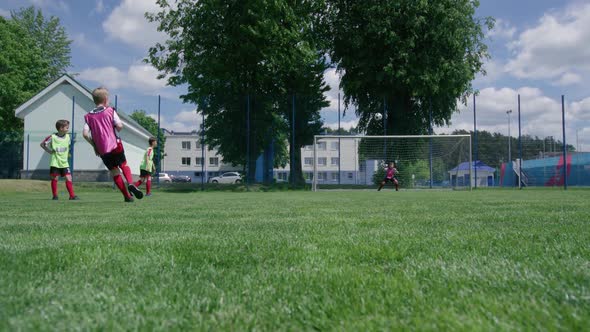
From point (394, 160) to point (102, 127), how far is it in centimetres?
1866

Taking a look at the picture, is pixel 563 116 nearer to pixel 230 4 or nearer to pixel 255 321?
pixel 230 4

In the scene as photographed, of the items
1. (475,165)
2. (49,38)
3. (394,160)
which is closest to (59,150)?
(394,160)

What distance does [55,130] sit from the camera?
32.0 m

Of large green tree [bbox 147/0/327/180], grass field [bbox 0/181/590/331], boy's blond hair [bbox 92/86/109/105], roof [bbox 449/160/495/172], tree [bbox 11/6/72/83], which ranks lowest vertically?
grass field [bbox 0/181/590/331]

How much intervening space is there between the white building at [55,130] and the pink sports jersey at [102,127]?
21.9 metres

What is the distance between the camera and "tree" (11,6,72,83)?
4825 centimetres

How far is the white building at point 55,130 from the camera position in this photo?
93.9 ft

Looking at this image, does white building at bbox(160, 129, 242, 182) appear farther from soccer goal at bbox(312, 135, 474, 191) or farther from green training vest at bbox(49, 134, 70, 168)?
green training vest at bbox(49, 134, 70, 168)

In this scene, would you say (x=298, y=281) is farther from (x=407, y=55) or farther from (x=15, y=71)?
(x=15, y=71)

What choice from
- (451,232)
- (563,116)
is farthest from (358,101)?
(451,232)

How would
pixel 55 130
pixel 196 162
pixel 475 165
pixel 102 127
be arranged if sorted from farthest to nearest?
pixel 55 130 → pixel 196 162 → pixel 475 165 → pixel 102 127

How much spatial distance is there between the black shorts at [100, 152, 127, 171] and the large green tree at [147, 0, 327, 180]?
1482 centimetres

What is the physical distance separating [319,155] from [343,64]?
7100mm

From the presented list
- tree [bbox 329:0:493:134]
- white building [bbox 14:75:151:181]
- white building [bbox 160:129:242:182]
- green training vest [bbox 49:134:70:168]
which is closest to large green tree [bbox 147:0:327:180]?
white building [bbox 160:129:242:182]
